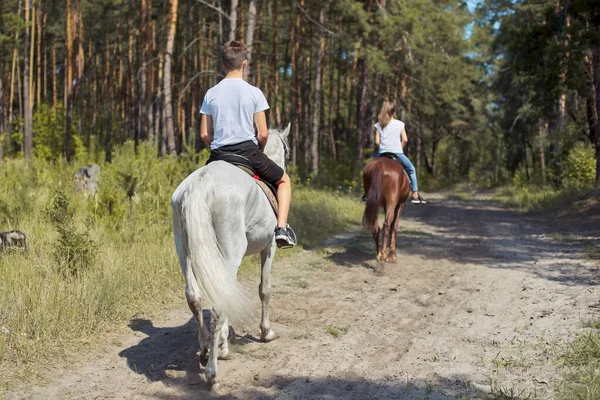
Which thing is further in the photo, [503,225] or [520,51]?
[520,51]

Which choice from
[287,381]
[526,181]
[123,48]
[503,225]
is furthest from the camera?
[123,48]

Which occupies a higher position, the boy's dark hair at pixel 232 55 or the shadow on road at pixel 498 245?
the boy's dark hair at pixel 232 55

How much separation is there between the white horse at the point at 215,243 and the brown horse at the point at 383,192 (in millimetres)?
4731

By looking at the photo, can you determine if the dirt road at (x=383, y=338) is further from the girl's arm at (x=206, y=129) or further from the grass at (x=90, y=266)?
the girl's arm at (x=206, y=129)

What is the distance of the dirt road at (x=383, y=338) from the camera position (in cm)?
431

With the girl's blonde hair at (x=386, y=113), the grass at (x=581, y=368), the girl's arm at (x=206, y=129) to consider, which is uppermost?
the girl's blonde hair at (x=386, y=113)

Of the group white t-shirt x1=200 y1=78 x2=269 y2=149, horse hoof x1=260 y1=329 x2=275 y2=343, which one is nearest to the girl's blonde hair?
white t-shirt x1=200 y1=78 x2=269 y2=149

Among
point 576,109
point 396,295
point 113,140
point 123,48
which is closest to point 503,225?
point 396,295

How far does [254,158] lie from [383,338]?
214 cm

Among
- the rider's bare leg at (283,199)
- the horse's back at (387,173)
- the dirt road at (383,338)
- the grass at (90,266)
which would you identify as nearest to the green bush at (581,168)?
the grass at (90,266)

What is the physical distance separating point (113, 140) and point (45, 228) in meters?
26.4

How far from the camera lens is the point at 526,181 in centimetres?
3259

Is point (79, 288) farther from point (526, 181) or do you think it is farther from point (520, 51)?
point (526, 181)

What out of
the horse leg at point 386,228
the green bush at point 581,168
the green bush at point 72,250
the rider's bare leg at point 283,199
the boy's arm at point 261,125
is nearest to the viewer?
the boy's arm at point 261,125
